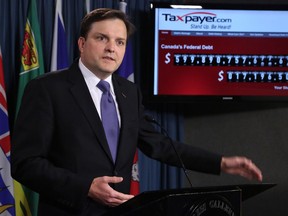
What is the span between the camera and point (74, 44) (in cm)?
404

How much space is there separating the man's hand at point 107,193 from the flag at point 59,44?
197 centimetres

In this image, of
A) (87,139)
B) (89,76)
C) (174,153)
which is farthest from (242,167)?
(89,76)

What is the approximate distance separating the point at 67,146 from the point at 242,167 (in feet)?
2.43

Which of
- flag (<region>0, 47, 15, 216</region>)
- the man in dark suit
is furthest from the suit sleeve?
flag (<region>0, 47, 15, 216</region>)

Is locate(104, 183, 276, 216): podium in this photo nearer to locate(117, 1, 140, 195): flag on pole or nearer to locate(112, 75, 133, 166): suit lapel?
locate(112, 75, 133, 166): suit lapel

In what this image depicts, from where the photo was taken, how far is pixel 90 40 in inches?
99.7

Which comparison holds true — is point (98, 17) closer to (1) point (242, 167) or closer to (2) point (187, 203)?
(1) point (242, 167)

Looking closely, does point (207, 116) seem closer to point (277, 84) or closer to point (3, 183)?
point (277, 84)

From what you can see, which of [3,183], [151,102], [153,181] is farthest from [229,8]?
[3,183]

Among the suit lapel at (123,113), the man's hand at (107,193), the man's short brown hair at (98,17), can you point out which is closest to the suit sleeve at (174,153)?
the suit lapel at (123,113)

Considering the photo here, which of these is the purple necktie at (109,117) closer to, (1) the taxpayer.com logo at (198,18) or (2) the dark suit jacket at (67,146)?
(2) the dark suit jacket at (67,146)

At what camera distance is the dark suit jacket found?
7.01 feet

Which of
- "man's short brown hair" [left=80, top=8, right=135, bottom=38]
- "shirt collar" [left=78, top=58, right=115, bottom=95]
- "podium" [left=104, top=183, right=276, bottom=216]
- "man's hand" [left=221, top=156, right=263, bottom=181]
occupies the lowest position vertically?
"man's hand" [left=221, top=156, right=263, bottom=181]

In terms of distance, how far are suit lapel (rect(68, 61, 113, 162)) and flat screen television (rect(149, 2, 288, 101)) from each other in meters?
1.62
